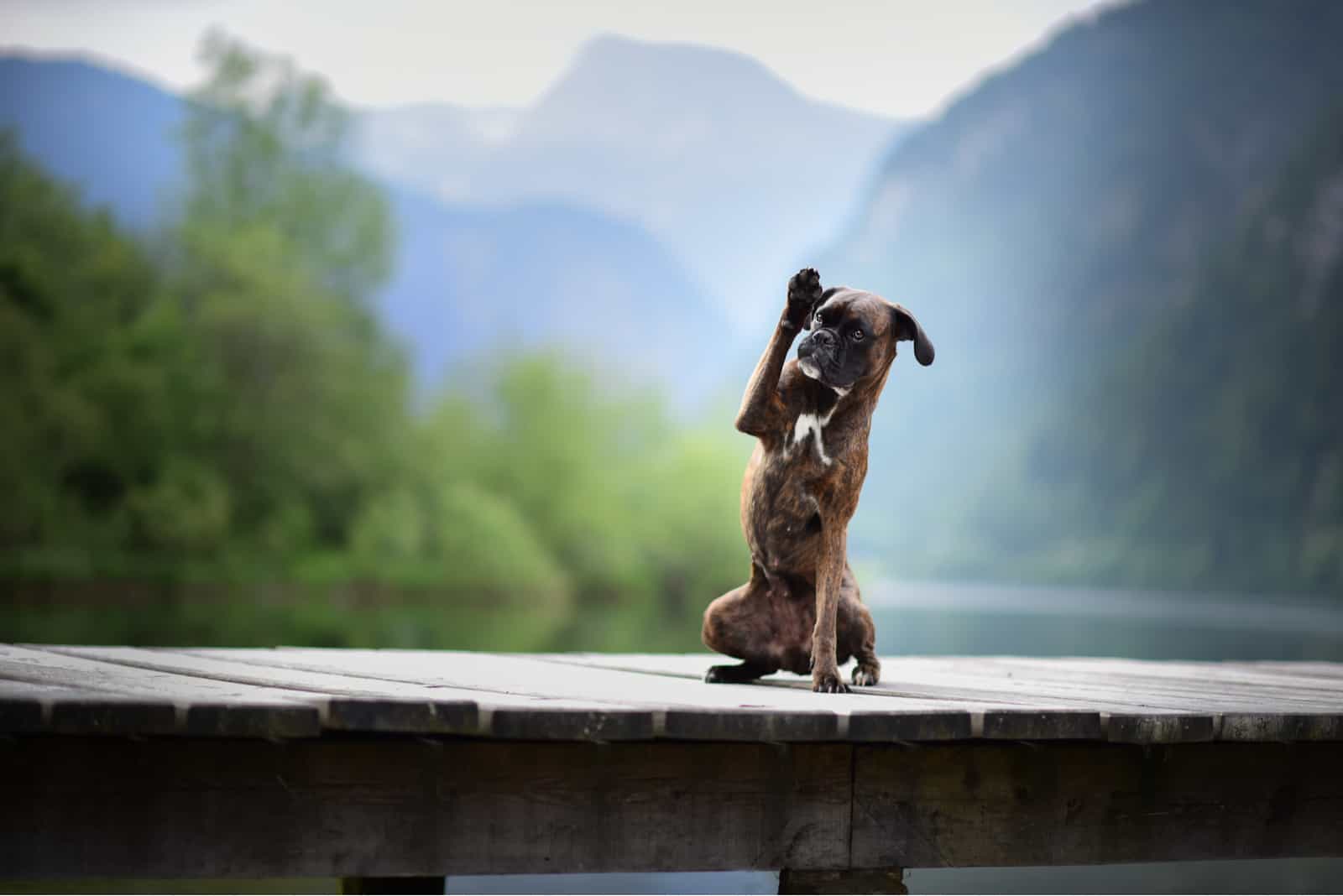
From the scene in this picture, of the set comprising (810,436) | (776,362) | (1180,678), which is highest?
(776,362)

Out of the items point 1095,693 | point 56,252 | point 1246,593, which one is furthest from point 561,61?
point 1095,693

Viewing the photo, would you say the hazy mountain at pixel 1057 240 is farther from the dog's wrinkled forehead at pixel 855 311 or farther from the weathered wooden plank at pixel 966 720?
the weathered wooden plank at pixel 966 720

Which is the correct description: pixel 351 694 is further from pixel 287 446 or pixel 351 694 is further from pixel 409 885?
pixel 287 446

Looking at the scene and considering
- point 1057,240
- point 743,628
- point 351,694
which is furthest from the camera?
point 1057,240

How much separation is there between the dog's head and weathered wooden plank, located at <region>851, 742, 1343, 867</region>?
1305 millimetres

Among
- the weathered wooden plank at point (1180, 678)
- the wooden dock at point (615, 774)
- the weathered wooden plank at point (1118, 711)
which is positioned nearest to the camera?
the wooden dock at point (615, 774)

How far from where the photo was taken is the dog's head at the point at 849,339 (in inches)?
201

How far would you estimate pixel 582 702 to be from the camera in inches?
163

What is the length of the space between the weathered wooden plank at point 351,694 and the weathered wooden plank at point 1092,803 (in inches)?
51.7

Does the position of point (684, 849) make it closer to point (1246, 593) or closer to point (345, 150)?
point (345, 150)

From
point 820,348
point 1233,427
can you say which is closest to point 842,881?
point 820,348

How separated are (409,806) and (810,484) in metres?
1.94

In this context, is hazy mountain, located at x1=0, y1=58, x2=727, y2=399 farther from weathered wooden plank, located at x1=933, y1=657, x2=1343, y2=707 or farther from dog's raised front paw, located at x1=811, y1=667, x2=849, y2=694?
dog's raised front paw, located at x1=811, y1=667, x2=849, y2=694

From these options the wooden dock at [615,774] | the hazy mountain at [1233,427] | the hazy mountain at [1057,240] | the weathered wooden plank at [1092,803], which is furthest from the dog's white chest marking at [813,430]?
the hazy mountain at [1057,240]
